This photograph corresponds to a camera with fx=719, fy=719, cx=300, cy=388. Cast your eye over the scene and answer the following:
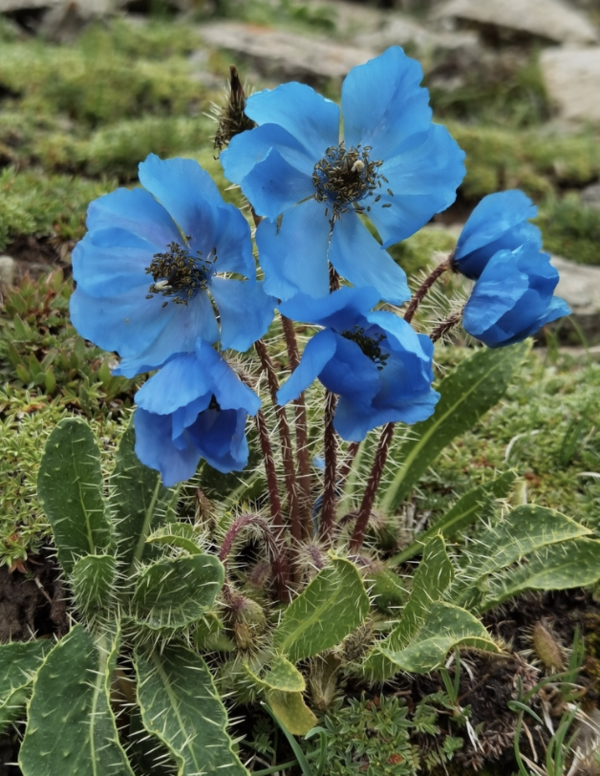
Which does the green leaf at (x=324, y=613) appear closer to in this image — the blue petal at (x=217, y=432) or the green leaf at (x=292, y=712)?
the green leaf at (x=292, y=712)

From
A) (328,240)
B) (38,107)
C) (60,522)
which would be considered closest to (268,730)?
(60,522)

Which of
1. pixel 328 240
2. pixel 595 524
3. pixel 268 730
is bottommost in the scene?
pixel 268 730

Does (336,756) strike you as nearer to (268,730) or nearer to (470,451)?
(268,730)

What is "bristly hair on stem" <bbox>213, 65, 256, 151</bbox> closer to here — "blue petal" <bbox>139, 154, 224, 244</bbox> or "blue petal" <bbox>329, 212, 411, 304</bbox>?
"blue petal" <bbox>139, 154, 224, 244</bbox>

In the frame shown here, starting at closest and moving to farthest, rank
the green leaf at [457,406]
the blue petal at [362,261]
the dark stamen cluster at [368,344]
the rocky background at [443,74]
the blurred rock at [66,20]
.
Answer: the dark stamen cluster at [368,344] → the blue petal at [362,261] → the green leaf at [457,406] → the rocky background at [443,74] → the blurred rock at [66,20]

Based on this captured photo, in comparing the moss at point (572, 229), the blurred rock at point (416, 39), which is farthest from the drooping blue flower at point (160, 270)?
the blurred rock at point (416, 39)

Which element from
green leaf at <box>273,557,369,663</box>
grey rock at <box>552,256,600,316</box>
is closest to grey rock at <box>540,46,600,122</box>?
grey rock at <box>552,256,600,316</box>
